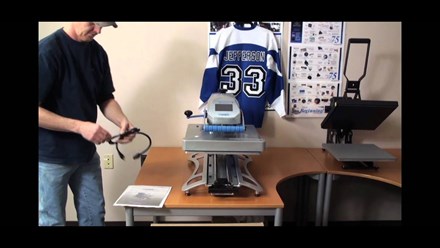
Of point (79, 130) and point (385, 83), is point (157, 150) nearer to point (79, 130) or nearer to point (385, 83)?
point (79, 130)

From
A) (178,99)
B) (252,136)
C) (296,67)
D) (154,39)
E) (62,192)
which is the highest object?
(154,39)

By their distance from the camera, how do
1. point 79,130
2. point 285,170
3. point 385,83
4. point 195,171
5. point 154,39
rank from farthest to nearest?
point 385,83
point 154,39
point 285,170
point 195,171
point 79,130

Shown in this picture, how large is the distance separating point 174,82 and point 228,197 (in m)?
0.99

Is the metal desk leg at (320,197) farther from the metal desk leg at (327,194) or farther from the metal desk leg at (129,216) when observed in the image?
the metal desk leg at (129,216)

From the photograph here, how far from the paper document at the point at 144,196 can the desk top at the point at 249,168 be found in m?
0.04

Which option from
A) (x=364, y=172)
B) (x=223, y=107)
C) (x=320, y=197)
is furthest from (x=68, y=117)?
(x=364, y=172)

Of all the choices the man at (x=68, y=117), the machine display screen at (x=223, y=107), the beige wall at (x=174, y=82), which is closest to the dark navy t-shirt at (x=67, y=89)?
the man at (x=68, y=117)

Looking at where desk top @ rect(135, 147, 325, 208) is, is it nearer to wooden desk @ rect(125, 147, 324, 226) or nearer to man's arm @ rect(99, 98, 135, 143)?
wooden desk @ rect(125, 147, 324, 226)

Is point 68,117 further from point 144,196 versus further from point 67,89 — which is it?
point 144,196

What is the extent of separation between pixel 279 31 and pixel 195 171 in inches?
43.8

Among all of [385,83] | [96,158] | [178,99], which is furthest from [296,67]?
[96,158]

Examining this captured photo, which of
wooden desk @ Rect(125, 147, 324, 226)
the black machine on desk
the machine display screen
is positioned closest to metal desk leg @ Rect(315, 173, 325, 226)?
wooden desk @ Rect(125, 147, 324, 226)

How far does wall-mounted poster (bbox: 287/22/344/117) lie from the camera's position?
88.3 inches

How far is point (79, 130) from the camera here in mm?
1546
